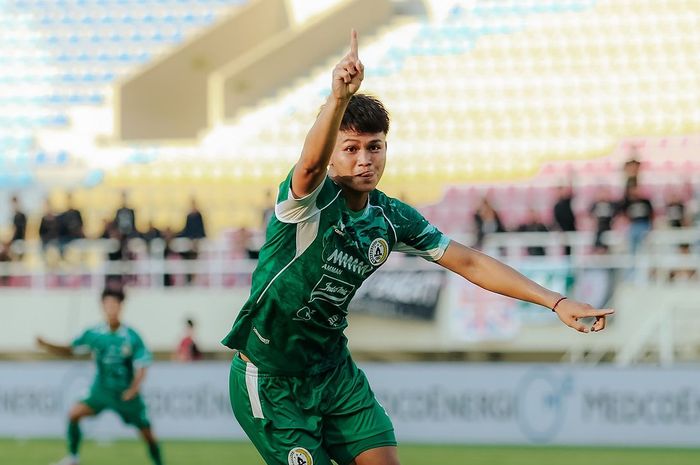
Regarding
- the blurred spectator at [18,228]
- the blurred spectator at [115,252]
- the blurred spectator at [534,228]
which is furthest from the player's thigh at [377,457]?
the blurred spectator at [18,228]

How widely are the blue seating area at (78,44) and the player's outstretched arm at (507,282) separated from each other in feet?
91.3

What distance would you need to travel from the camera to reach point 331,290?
19.3ft

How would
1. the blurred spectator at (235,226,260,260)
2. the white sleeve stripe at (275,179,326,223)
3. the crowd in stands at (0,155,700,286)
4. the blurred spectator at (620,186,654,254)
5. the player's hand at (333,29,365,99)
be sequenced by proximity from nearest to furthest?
1. the player's hand at (333,29,365,99)
2. the white sleeve stripe at (275,179,326,223)
3. the blurred spectator at (620,186,654,254)
4. the crowd in stands at (0,155,700,286)
5. the blurred spectator at (235,226,260,260)

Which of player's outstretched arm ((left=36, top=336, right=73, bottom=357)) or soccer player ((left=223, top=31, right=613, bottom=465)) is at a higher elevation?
soccer player ((left=223, top=31, right=613, bottom=465))

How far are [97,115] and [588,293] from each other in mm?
16326

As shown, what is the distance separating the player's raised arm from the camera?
5020 millimetres

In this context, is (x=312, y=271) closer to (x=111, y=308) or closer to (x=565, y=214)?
(x=111, y=308)

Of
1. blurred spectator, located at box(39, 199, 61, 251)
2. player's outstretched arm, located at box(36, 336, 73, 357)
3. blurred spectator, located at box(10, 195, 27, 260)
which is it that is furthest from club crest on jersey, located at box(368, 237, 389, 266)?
blurred spectator, located at box(10, 195, 27, 260)

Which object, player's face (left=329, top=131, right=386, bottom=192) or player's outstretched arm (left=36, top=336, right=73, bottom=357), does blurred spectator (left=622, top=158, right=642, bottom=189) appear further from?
player's face (left=329, top=131, right=386, bottom=192)

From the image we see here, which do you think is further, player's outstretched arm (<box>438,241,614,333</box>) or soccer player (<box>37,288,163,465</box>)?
soccer player (<box>37,288,163,465</box>)

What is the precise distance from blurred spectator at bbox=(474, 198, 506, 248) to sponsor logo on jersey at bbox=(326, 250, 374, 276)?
529 inches

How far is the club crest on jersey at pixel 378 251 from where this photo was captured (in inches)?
235

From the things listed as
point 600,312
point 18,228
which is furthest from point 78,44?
point 600,312

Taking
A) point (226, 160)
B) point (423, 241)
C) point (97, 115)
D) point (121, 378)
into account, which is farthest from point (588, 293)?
point (97, 115)
